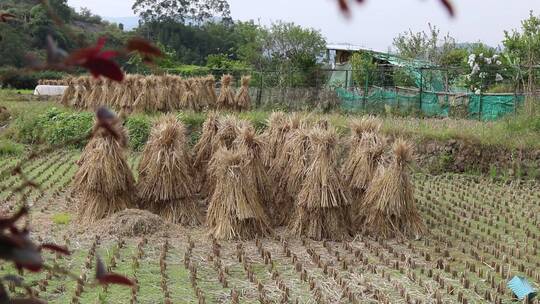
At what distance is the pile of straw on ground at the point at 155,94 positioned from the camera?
1586cm

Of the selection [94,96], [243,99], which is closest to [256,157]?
[243,99]

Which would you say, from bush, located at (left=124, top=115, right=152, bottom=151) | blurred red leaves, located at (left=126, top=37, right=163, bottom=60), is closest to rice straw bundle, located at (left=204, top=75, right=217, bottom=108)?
bush, located at (left=124, top=115, right=152, bottom=151)

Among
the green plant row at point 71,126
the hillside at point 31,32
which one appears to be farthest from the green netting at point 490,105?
the hillside at point 31,32

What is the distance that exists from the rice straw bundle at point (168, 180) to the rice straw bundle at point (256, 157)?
0.70 m

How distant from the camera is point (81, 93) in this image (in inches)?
666

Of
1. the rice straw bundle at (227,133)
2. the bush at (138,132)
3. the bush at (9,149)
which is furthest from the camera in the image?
the bush at (138,132)

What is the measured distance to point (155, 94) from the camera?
1595 centimetres

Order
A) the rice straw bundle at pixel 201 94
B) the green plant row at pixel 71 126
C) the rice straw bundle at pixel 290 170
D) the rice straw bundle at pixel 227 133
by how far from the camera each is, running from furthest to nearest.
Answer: the rice straw bundle at pixel 201 94 < the green plant row at pixel 71 126 < the rice straw bundle at pixel 227 133 < the rice straw bundle at pixel 290 170

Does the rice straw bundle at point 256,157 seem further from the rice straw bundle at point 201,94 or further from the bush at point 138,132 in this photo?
the rice straw bundle at point 201,94

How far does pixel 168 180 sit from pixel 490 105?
1147cm

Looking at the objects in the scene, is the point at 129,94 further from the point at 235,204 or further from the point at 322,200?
the point at 322,200

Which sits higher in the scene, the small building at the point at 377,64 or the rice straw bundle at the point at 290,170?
the small building at the point at 377,64

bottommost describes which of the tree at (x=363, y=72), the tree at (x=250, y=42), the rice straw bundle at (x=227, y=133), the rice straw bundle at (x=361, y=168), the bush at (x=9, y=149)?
the bush at (x=9, y=149)

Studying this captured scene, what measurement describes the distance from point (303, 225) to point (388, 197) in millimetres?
922
